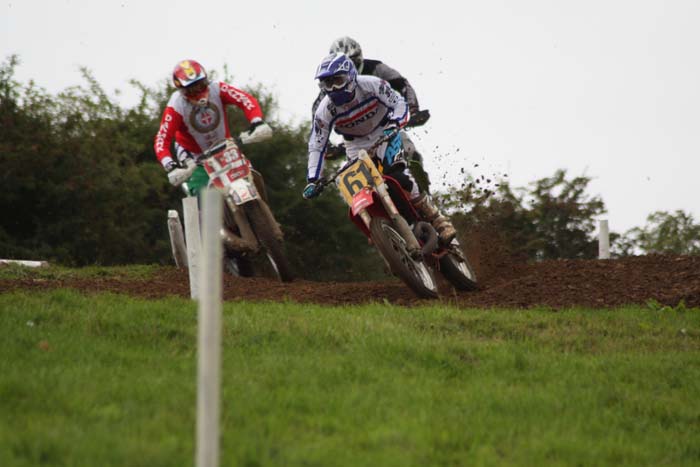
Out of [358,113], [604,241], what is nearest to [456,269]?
[358,113]

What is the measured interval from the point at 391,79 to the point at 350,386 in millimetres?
7041

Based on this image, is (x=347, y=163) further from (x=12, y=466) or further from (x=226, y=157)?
(x=12, y=466)

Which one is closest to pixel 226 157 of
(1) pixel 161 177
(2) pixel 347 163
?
(2) pixel 347 163

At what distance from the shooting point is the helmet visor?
1091 centimetres

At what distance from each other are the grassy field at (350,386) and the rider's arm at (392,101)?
264 centimetres

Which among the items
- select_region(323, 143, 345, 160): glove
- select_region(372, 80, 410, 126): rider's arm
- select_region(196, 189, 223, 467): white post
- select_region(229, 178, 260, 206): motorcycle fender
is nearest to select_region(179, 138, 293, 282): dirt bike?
select_region(229, 178, 260, 206): motorcycle fender

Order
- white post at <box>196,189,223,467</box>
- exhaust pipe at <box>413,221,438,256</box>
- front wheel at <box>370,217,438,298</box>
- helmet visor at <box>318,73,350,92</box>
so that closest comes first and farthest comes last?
white post at <box>196,189,223,467</box>, front wheel at <box>370,217,438,298</box>, helmet visor at <box>318,73,350,92</box>, exhaust pipe at <box>413,221,438,256</box>

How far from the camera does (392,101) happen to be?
37.4ft

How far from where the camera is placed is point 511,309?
10227mm

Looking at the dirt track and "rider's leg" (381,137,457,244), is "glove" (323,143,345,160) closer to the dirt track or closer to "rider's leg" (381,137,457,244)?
"rider's leg" (381,137,457,244)

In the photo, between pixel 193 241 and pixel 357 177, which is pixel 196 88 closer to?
pixel 357 177

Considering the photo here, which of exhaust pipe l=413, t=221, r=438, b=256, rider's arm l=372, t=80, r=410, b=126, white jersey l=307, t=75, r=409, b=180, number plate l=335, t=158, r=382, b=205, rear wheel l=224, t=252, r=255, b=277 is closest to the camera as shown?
number plate l=335, t=158, r=382, b=205

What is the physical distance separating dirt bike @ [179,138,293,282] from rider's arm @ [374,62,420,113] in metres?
1.97

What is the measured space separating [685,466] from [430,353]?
7.44 ft
